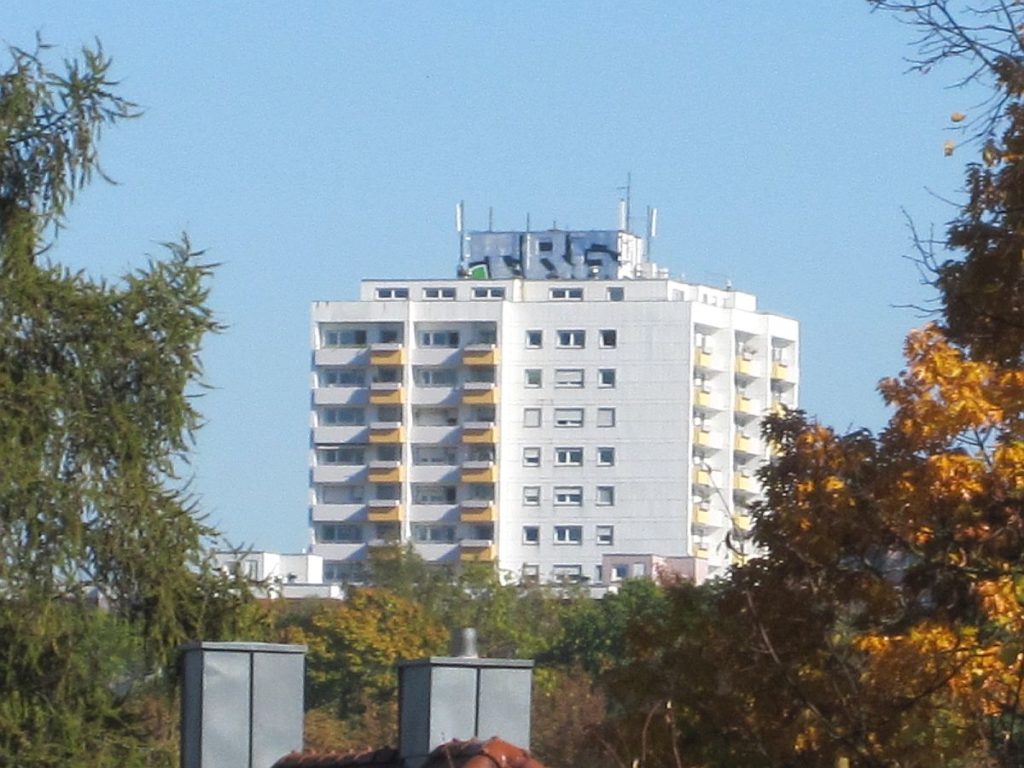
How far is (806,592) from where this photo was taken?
70.3ft

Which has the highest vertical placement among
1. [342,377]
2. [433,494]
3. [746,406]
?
[342,377]

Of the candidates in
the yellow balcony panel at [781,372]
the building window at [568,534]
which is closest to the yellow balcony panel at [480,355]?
the building window at [568,534]

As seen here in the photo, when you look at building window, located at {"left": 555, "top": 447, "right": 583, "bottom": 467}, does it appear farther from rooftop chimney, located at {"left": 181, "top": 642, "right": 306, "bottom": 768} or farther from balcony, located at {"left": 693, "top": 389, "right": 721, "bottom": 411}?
rooftop chimney, located at {"left": 181, "top": 642, "right": 306, "bottom": 768}

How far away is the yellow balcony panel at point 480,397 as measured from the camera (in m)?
169

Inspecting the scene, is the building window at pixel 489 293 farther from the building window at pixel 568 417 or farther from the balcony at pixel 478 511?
the balcony at pixel 478 511

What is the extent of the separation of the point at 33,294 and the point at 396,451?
501 feet

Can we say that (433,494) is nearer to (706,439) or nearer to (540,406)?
(540,406)

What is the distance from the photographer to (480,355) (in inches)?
6609

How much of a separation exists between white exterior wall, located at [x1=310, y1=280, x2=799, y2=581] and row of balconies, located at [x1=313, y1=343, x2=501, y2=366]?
0.54 ft

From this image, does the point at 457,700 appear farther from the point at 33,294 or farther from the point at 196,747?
the point at 33,294

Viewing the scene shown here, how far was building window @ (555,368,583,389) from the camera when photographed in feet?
551

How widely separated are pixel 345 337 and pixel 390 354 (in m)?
4.52

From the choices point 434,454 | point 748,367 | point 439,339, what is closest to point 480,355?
point 439,339

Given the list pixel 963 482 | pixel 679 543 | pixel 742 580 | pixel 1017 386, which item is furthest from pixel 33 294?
pixel 679 543
